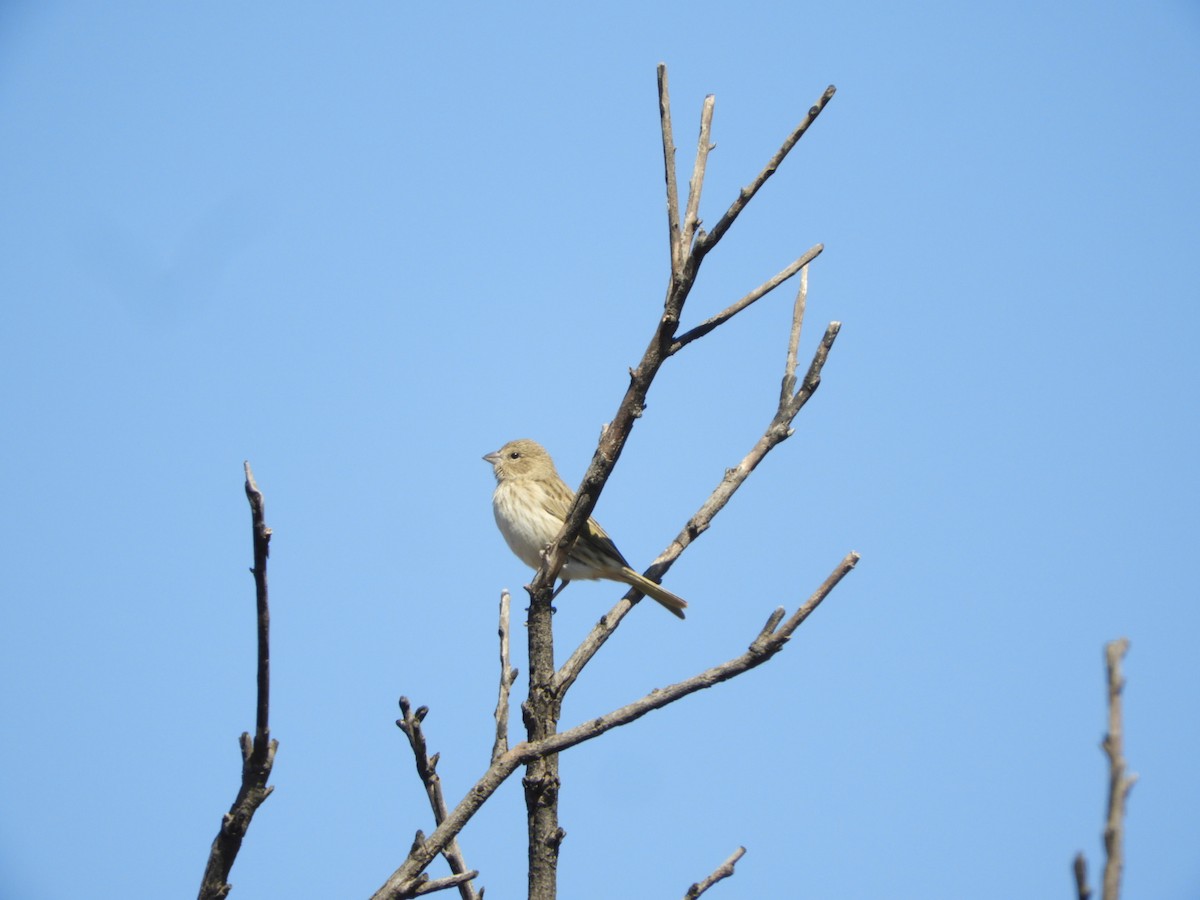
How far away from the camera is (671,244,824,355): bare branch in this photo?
15.0 feet

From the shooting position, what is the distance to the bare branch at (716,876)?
4129 mm

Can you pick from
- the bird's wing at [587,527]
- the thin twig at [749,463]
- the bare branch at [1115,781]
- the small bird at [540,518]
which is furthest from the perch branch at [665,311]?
the bird's wing at [587,527]

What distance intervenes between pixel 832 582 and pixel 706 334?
1.46m

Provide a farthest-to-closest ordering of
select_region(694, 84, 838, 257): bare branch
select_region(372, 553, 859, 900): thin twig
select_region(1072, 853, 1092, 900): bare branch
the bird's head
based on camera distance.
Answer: the bird's head
select_region(694, 84, 838, 257): bare branch
select_region(372, 553, 859, 900): thin twig
select_region(1072, 853, 1092, 900): bare branch

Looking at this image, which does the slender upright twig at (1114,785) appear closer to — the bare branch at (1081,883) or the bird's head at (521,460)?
the bare branch at (1081,883)

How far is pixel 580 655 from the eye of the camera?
5.05m

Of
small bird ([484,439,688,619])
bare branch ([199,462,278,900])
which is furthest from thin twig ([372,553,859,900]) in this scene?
small bird ([484,439,688,619])

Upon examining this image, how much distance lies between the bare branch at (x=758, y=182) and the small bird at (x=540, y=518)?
389 cm

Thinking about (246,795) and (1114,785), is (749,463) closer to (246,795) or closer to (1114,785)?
(246,795)

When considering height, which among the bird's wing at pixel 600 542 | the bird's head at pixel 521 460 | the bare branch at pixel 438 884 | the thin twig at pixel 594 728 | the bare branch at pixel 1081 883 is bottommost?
the bare branch at pixel 1081 883

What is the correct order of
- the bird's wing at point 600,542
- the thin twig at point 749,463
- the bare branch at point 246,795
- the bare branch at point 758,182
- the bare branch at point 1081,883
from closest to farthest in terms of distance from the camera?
1. the bare branch at point 1081,883
2. the bare branch at point 246,795
3. the bare branch at point 758,182
4. the thin twig at point 749,463
5. the bird's wing at point 600,542

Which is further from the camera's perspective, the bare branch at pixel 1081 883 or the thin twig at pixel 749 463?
the thin twig at pixel 749 463

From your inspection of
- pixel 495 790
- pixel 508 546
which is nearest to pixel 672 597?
pixel 508 546

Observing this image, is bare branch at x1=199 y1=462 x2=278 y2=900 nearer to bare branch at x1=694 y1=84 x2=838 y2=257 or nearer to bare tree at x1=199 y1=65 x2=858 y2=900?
bare tree at x1=199 y1=65 x2=858 y2=900
